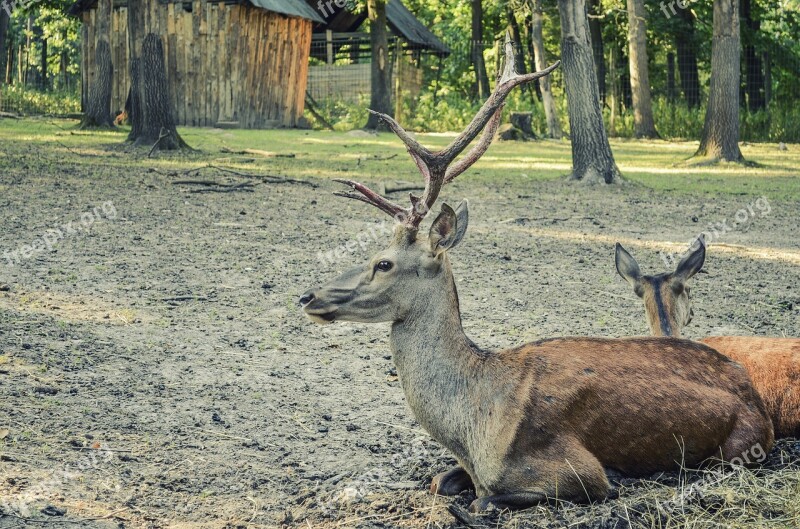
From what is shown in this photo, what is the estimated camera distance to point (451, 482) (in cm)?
390

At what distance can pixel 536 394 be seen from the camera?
3.72 metres

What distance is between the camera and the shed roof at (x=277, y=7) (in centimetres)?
2531

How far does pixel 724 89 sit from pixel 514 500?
14258 millimetres

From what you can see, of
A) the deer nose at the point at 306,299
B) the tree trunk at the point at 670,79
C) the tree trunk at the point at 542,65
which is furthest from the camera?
the tree trunk at the point at 670,79

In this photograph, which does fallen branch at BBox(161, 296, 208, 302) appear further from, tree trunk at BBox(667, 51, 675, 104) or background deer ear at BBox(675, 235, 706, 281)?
tree trunk at BBox(667, 51, 675, 104)

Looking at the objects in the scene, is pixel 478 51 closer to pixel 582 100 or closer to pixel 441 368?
pixel 582 100

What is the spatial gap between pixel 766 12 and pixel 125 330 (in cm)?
2901

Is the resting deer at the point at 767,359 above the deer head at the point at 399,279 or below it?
below

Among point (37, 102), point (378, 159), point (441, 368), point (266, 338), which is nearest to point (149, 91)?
point (378, 159)

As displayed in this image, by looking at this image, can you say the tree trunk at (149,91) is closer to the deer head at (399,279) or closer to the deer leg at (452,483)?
the deer head at (399,279)

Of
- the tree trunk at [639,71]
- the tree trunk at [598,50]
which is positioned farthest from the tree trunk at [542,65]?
the tree trunk at [598,50]

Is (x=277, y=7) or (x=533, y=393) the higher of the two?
(x=277, y=7)

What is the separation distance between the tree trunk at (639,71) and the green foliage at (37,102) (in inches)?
590

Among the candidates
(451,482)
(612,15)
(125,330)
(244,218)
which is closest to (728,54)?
(244,218)
